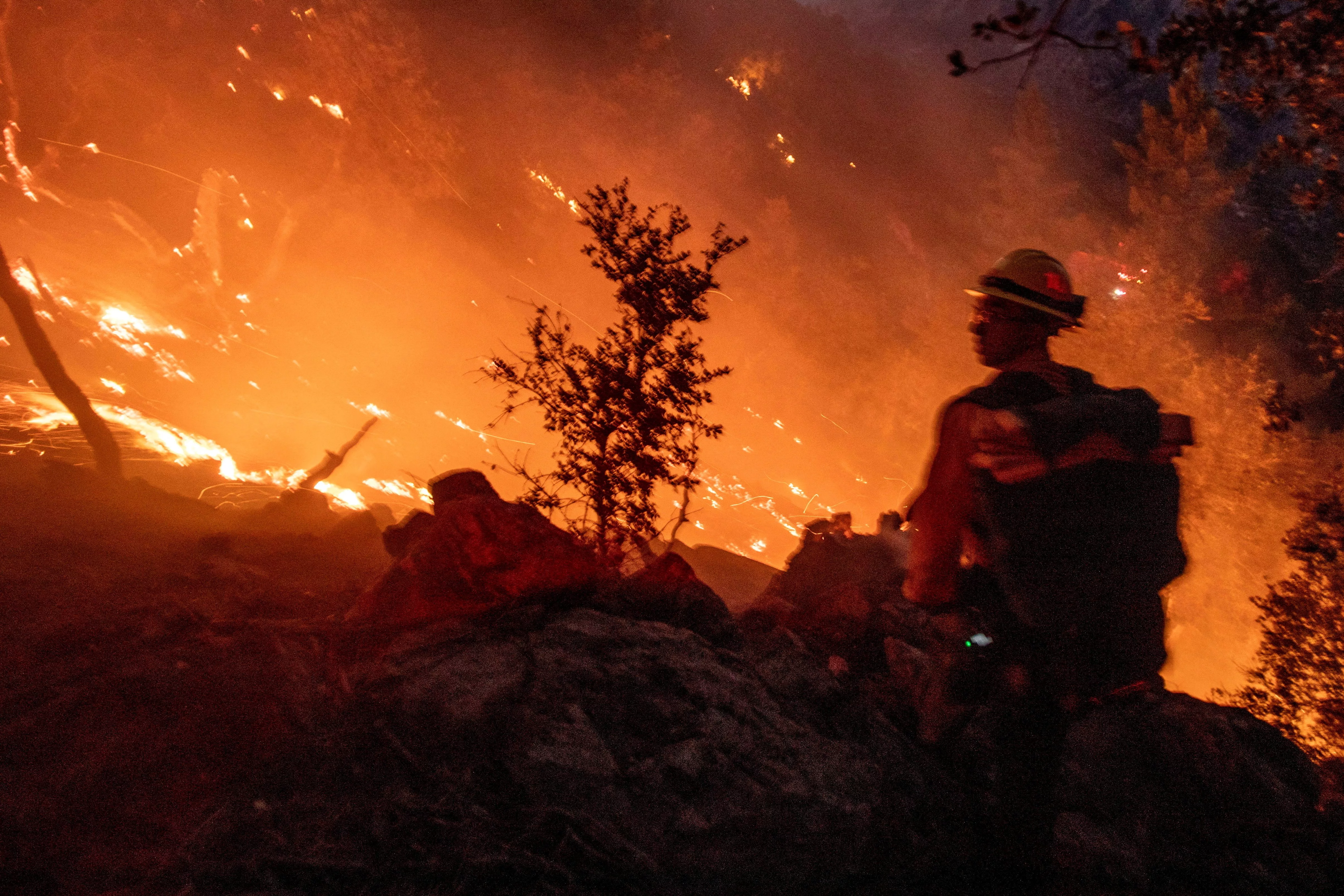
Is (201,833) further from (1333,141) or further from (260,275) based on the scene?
(260,275)

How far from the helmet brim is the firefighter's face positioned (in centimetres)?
3

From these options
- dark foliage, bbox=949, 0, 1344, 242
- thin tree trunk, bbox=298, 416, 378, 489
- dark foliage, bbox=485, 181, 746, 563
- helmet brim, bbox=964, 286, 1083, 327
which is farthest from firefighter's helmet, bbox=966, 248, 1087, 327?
thin tree trunk, bbox=298, 416, 378, 489

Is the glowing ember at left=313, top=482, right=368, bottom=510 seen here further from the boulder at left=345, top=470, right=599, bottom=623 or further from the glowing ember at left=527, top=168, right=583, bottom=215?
the boulder at left=345, top=470, right=599, bottom=623

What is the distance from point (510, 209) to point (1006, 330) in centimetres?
4555

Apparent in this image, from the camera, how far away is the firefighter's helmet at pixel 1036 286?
316 centimetres

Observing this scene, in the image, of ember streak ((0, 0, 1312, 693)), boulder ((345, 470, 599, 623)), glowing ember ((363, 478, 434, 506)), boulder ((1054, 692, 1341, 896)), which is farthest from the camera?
glowing ember ((363, 478, 434, 506))

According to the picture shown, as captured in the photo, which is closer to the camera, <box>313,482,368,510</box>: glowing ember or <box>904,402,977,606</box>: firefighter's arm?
<box>904,402,977,606</box>: firefighter's arm

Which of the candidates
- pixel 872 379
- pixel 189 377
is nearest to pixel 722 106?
pixel 872 379

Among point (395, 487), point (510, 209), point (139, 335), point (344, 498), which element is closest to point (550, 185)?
point (510, 209)

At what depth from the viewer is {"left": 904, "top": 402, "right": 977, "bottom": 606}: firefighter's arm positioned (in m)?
3.00

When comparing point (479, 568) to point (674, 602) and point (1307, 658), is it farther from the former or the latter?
point (1307, 658)

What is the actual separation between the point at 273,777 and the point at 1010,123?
52290 mm

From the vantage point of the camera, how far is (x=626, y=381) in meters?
8.20

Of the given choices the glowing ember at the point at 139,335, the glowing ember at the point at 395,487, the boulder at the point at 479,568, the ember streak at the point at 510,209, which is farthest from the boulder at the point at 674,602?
the glowing ember at the point at 139,335
